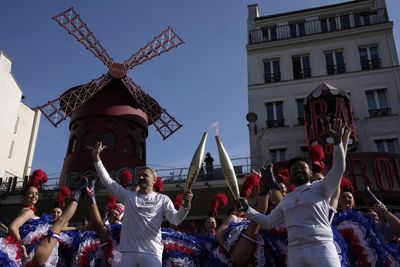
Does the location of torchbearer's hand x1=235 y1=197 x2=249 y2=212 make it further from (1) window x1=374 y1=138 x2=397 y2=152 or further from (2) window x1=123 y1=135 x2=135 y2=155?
(2) window x1=123 y1=135 x2=135 y2=155

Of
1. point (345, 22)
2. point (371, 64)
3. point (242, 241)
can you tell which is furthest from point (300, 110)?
point (242, 241)

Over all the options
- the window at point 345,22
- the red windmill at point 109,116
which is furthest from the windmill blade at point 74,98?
the window at point 345,22

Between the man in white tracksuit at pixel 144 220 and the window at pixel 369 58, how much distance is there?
18.7 meters

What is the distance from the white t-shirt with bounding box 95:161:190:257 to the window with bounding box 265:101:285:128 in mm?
16154

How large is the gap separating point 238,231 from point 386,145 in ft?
53.2

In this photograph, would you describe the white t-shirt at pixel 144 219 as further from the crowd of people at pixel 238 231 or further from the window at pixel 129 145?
the window at pixel 129 145

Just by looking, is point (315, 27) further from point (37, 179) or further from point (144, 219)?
point (144, 219)

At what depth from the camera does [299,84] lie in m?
20.6

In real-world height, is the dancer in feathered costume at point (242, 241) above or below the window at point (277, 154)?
below

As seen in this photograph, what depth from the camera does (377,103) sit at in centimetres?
1930

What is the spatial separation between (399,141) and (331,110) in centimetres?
380

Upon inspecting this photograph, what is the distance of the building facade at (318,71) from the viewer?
19.1 m

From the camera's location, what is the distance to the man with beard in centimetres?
339

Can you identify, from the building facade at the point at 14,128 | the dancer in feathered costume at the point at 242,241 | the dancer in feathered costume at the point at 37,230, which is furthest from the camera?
the building facade at the point at 14,128
